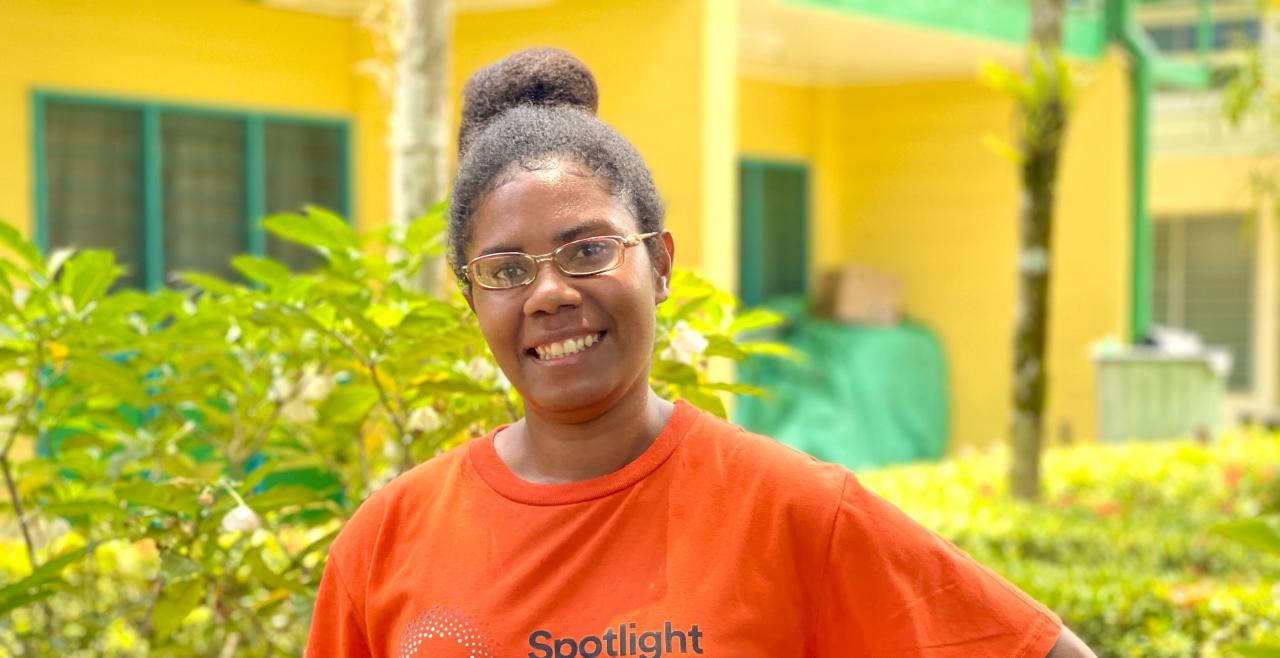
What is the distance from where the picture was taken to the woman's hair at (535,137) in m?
1.84

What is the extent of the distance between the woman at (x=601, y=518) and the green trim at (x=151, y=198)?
6.92m

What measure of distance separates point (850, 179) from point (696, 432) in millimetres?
11391

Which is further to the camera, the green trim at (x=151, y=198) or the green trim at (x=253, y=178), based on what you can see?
the green trim at (x=253, y=178)

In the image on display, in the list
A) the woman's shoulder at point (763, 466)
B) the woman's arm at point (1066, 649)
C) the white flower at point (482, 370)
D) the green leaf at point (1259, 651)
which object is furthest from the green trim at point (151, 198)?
the green leaf at point (1259, 651)

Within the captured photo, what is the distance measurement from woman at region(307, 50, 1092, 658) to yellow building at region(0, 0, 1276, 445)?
6533 mm

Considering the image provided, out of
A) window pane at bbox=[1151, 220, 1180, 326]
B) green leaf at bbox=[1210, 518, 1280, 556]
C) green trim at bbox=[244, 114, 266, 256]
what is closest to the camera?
green leaf at bbox=[1210, 518, 1280, 556]

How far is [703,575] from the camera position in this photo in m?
1.69

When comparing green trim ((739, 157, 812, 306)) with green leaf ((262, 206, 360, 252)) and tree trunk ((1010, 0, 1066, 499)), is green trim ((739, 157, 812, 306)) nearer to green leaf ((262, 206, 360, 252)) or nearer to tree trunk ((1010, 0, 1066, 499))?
tree trunk ((1010, 0, 1066, 499))

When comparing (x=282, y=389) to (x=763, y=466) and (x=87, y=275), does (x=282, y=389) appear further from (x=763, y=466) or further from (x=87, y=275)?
(x=763, y=466)

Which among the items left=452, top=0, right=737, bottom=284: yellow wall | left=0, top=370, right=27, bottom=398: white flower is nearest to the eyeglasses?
left=0, top=370, right=27, bottom=398: white flower

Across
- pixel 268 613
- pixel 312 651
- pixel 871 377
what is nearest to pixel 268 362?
pixel 268 613

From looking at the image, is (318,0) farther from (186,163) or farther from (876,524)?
(876,524)

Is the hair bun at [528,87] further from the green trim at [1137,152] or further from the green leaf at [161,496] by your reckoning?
the green trim at [1137,152]

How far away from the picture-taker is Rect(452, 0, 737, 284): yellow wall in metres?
8.46
